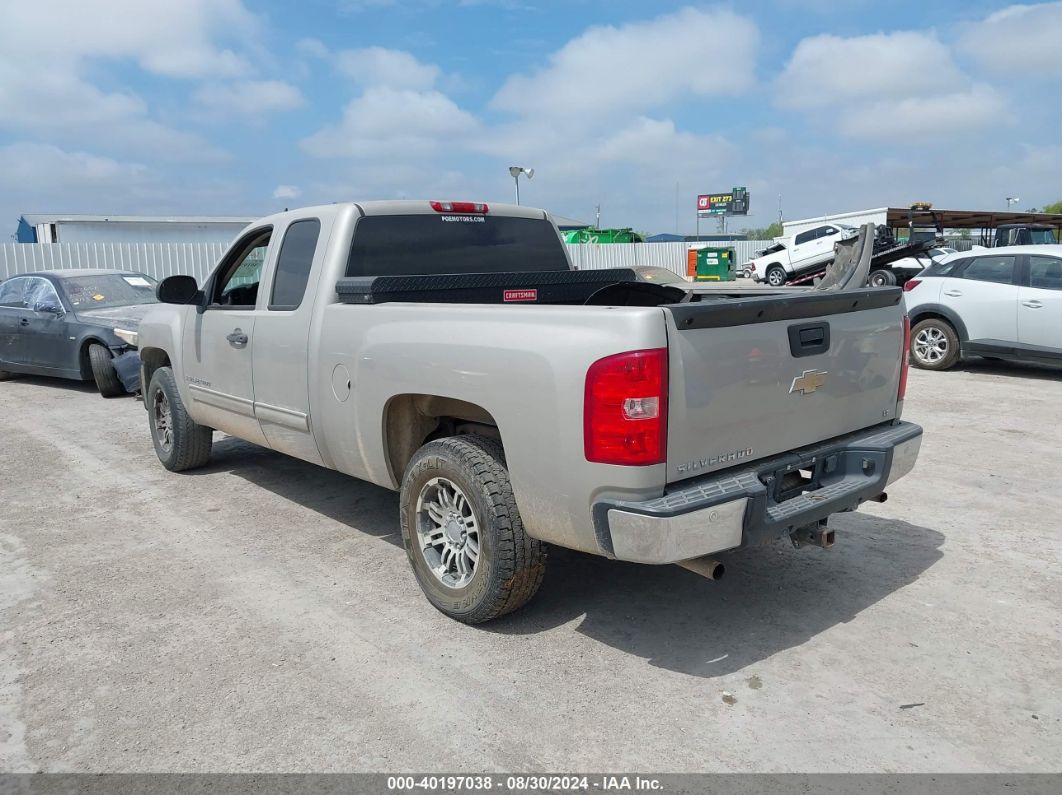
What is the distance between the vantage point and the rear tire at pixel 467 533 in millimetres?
3531

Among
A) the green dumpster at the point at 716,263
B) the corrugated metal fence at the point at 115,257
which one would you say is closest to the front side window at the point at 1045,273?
the corrugated metal fence at the point at 115,257

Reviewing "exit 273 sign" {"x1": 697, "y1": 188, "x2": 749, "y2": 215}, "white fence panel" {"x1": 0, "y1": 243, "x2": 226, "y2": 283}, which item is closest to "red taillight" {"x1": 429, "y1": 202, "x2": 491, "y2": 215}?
"white fence panel" {"x1": 0, "y1": 243, "x2": 226, "y2": 283}

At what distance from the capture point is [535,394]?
325 centimetres

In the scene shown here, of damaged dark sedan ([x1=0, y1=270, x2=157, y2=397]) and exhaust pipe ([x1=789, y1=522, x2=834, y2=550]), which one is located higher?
damaged dark sedan ([x1=0, y1=270, x2=157, y2=397])

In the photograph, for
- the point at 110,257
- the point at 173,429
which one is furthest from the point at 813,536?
the point at 110,257

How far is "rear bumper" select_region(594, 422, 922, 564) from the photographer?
3027mm

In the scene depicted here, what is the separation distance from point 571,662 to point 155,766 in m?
1.61

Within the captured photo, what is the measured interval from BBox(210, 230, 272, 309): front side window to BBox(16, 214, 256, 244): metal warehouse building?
108 feet

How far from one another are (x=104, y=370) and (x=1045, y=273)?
11.3m

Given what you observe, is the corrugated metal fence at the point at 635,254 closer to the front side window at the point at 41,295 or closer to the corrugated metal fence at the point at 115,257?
the corrugated metal fence at the point at 115,257

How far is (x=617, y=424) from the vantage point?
303 centimetres

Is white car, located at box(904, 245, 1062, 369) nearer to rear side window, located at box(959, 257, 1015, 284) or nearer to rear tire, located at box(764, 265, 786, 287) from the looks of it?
rear side window, located at box(959, 257, 1015, 284)

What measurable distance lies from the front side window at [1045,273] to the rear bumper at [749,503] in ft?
23.4

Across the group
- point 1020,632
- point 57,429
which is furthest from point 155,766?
point 57,429
